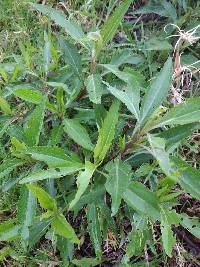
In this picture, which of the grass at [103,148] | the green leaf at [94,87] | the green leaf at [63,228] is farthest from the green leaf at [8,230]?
the green leaf at [94,87]

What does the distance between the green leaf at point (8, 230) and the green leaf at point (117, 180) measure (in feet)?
1.63

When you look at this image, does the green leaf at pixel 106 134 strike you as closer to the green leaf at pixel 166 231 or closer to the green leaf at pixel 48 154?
the green leaf at pixel 48 154

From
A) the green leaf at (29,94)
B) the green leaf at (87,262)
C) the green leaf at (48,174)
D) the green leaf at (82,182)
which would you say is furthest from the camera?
the green leaf at (87,262)

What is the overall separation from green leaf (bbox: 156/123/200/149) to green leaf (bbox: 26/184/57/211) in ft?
1.52

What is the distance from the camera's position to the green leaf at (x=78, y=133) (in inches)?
73.6

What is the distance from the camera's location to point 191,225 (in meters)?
2.04

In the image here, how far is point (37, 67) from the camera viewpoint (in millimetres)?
2398

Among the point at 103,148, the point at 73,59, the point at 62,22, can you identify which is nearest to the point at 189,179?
the point at 103,148

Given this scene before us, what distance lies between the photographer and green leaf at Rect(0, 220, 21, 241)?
1.99m

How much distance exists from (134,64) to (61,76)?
0.49 metres

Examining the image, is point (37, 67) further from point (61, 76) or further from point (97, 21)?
point (97, 21)

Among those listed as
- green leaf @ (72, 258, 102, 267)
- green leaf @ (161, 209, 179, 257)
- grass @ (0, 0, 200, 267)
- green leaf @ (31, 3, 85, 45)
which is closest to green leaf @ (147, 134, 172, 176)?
grass @ (0, 0, 200, 267)

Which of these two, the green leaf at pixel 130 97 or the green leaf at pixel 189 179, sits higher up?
the green leaf at pixel 130 97

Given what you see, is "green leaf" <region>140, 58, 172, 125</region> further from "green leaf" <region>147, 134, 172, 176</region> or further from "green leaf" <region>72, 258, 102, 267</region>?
"green leaf" <region>72, 258, 102, 267</region>
